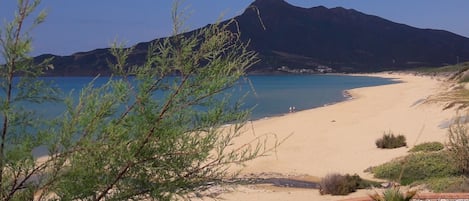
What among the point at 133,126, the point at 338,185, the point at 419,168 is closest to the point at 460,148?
the point at 419,168

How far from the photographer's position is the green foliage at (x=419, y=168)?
1101cm

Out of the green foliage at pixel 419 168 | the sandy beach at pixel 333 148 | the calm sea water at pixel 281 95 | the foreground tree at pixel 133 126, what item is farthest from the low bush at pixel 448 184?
the foreground tree at pixel 133 126

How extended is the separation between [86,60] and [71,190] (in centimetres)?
13023

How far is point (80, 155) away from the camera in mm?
3693

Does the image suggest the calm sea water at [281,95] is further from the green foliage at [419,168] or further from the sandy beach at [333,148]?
the green foliage at [419,168]

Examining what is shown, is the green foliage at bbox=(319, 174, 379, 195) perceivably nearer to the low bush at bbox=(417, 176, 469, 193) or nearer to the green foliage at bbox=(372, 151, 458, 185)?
the green foliage at bbox=(372, 151, 458, 185)

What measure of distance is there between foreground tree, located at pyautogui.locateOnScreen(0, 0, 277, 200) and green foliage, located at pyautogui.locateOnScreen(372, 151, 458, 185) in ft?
23.0

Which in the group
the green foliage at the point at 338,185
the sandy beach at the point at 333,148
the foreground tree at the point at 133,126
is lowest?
the sandy beach at the point at 333,148

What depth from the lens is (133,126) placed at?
12.7ft

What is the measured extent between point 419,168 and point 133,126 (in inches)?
349

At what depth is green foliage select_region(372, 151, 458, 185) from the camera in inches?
433

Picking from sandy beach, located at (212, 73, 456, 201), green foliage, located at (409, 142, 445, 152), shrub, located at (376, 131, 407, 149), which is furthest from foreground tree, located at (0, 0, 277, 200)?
shrub, located at (376, 131, 407, 149)

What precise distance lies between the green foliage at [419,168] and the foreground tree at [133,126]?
6996 millimetres

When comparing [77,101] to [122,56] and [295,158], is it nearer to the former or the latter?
[122,56]
